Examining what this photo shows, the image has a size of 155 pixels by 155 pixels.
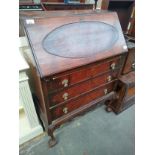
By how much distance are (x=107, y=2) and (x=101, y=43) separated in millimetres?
600

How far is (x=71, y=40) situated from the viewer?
91 centimetres

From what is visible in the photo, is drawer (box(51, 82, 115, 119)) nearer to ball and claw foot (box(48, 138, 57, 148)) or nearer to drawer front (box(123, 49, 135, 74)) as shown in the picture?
drawer front (box(123, 49, 135, 74))

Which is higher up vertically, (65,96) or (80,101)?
(65,96)

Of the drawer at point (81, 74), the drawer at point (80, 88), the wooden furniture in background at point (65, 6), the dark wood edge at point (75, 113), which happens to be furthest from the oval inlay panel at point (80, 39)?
the dark wood edge at point (75, 113)

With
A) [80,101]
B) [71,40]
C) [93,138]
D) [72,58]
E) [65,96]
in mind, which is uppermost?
[71,40]

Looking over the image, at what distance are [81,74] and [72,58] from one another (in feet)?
0.54

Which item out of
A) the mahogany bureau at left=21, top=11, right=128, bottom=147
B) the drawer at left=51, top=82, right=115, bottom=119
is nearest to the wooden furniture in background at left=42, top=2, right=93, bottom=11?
the mahogany bureau at left=21, top=11, right=128, bottom=147

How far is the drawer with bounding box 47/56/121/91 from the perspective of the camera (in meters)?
0.87

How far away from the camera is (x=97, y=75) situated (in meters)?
1.11

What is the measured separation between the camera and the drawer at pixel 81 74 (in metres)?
0.87

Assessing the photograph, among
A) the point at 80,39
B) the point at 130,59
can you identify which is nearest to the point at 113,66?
the point at 130,59

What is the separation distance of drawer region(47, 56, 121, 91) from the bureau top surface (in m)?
0.07

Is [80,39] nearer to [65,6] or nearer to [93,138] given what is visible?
[65,6]
